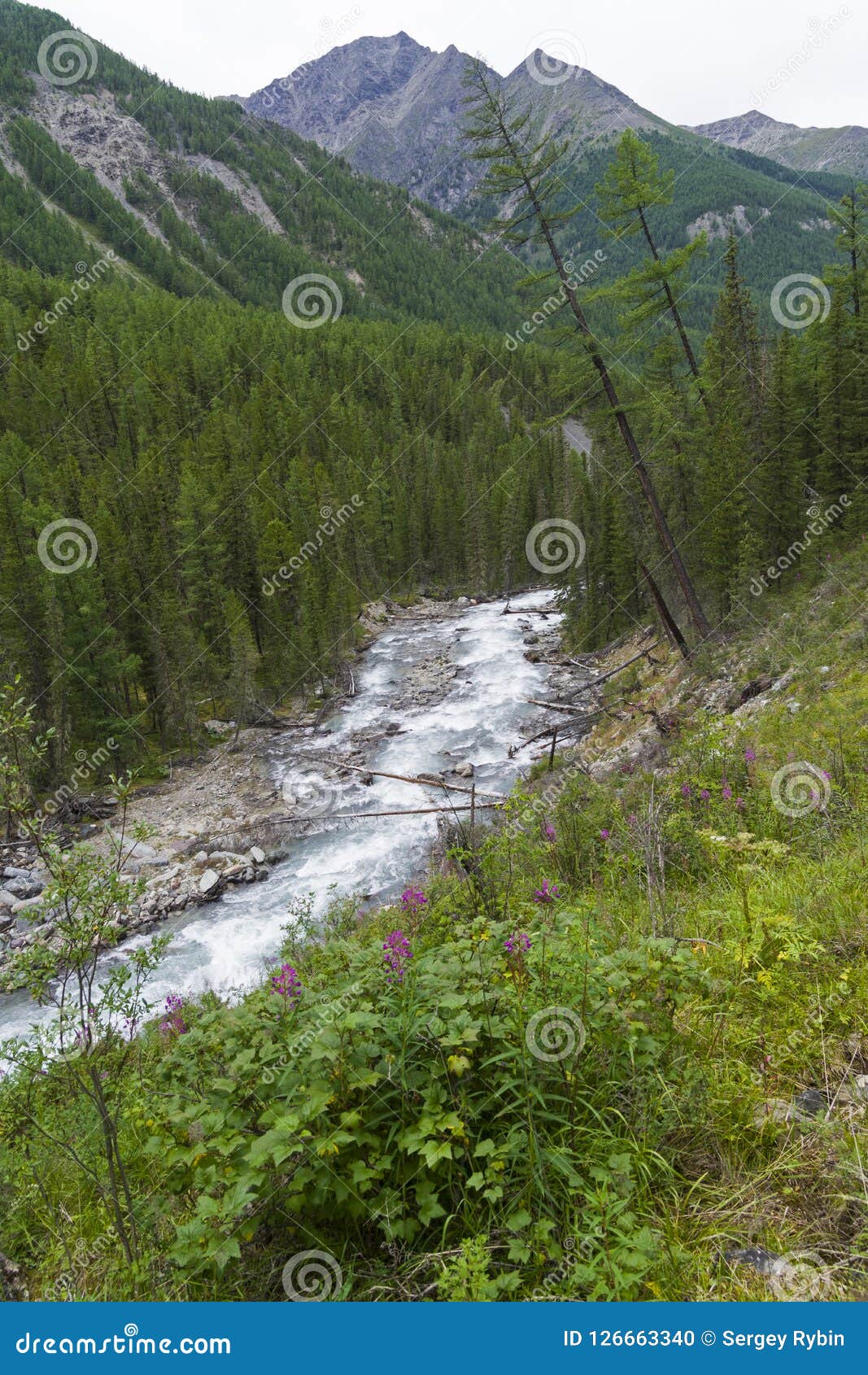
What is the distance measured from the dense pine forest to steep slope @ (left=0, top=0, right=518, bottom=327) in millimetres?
110533

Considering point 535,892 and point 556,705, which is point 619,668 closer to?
point 556,705

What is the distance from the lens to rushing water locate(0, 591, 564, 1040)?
48.5 ft

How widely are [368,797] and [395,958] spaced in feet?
61.3

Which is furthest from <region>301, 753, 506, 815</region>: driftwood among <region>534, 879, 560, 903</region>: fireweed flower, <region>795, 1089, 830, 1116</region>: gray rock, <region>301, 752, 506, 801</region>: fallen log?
<region>795, 1089, 830, 1116</region>: gray rock

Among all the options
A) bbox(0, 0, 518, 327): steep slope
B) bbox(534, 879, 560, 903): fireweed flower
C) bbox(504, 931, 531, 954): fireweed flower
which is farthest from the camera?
bbox(0, 0, 518, 327): steep slope

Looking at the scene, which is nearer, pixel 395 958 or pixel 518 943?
pixel 518 943

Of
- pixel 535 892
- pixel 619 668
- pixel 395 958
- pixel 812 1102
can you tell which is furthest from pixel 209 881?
pixel 619 668

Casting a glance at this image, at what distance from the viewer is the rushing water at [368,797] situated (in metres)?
14.8

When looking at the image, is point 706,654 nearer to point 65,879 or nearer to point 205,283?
point 65,879

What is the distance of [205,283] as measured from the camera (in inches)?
5517

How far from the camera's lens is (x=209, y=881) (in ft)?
59.6

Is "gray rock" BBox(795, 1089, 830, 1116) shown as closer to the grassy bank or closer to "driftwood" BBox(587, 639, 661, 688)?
the grassy bank

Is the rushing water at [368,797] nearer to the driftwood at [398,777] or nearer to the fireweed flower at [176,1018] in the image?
the driftwood at [398,777]

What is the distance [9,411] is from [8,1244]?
249ft
